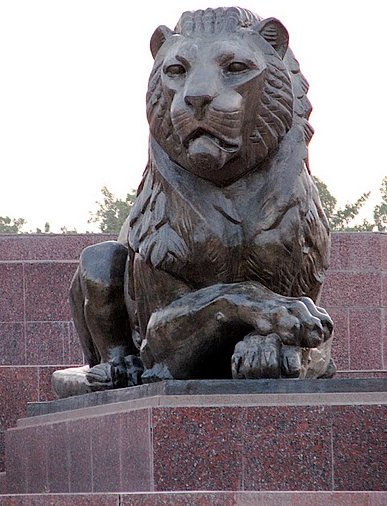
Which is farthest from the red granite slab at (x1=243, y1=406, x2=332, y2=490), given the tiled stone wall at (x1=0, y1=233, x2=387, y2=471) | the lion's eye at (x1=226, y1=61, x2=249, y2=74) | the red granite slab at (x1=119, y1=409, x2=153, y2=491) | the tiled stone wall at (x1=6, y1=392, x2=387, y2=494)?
the tiled stone wall at (x1=0, y1=233, x2=387, y2=471)

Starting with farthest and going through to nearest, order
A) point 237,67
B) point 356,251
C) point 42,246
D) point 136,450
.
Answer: point 42,246
point 356,251
point 237,67
point 136,450

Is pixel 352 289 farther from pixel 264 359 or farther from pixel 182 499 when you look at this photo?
pixel 182 499

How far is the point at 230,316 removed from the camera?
7.93 meters

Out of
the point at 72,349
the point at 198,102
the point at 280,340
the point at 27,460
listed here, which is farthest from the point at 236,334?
the point at 72,349

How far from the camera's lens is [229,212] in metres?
7.98

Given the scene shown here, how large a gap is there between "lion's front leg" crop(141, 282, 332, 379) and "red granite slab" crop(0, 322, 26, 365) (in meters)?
5.60

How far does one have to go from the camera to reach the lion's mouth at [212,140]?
780 cm

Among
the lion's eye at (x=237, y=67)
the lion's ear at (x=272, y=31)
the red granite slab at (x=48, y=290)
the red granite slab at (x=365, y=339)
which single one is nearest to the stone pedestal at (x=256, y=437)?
the lion's eye at (x=237, y=67)

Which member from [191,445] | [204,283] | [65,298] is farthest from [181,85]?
[65,298]

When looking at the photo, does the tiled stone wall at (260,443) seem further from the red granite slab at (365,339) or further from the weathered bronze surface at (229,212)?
the red granite slab at (365,339)

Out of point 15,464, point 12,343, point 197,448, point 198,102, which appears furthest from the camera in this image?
point 12,343

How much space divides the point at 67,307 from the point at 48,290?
0.71 ft

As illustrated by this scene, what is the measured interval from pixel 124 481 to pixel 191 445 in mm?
467

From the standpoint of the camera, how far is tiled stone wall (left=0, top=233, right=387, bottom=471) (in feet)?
45.3
